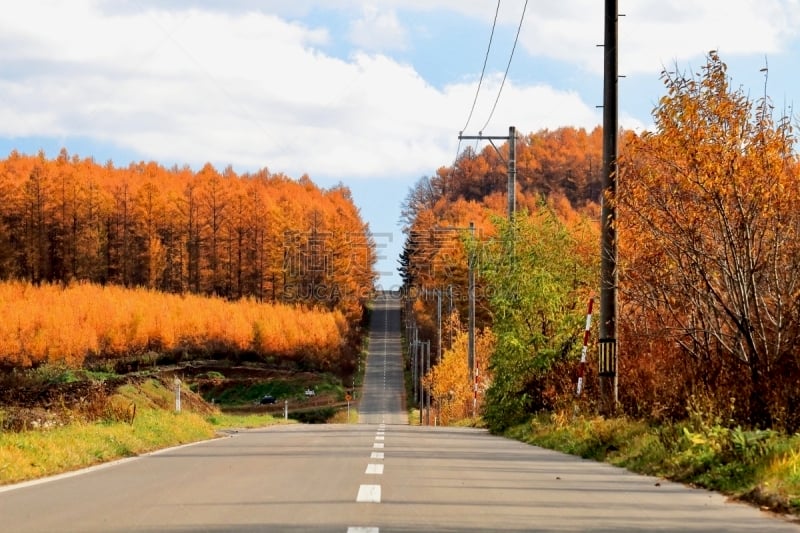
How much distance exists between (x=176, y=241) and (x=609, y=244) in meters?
130

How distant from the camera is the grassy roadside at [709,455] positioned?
9305 mm

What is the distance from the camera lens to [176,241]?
5640 inches

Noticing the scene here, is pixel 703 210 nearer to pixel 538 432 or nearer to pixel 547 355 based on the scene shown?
pixel 538 432

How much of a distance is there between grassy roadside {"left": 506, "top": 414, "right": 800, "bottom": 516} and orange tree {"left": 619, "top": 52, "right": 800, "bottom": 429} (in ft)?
3.43

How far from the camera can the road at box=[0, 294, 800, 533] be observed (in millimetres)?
7535

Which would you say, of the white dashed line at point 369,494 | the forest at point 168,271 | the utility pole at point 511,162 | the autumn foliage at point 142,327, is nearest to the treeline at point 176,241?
the forest at point 168,271

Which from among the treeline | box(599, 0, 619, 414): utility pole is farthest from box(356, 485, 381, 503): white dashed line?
the treeline

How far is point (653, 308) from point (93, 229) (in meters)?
126

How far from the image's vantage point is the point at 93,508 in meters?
8.64

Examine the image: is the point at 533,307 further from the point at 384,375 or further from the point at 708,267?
the point at 384,375

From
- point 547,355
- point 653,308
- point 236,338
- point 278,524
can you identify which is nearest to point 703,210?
point 653,308

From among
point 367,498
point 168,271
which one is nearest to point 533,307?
point 367,498

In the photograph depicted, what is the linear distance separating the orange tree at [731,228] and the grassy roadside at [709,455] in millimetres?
1045

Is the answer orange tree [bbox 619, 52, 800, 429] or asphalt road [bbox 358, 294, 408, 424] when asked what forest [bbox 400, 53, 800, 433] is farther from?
asphalt road [bbox 358, 294, 408, 424]
